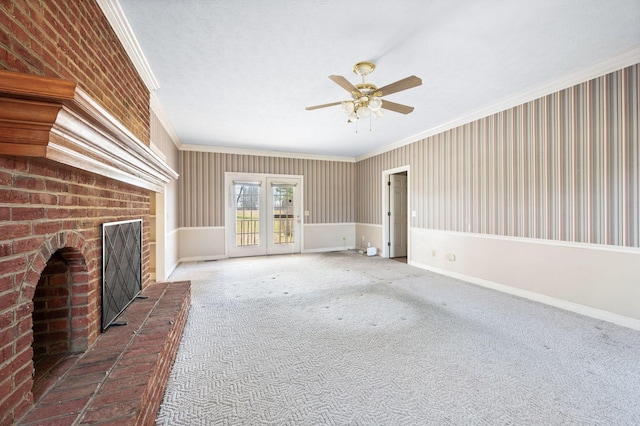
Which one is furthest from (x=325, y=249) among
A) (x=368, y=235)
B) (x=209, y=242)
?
(x=209, y=242)

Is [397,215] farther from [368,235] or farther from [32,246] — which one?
[32,246]

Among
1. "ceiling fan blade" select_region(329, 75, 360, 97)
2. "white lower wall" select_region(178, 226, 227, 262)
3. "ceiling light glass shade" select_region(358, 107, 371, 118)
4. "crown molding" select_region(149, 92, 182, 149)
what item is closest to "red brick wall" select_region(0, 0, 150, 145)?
"crown molding" select_region(149, 92, 182, 149)

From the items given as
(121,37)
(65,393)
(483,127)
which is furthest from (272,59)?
(483,127)

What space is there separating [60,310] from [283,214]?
5.25 metres

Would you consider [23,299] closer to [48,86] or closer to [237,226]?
[48,86]

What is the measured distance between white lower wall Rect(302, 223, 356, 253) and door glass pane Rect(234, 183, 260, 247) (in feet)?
4.19

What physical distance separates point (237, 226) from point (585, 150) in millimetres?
5967

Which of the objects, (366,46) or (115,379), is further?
(366,46)

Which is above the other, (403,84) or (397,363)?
(403,84)

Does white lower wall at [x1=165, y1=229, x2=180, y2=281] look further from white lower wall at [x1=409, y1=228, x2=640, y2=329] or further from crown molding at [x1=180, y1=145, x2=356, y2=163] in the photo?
white lower wall at [x1=409, y1=228, x2=640, y2=329]

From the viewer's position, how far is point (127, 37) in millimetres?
2229

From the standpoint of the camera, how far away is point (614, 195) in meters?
2.75

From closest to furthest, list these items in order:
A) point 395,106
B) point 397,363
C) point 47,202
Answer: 1. point 47,202
2. point 397,363
3. point 395,106

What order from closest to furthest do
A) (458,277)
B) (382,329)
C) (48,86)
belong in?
(48,86), (382,329), (458,277)
